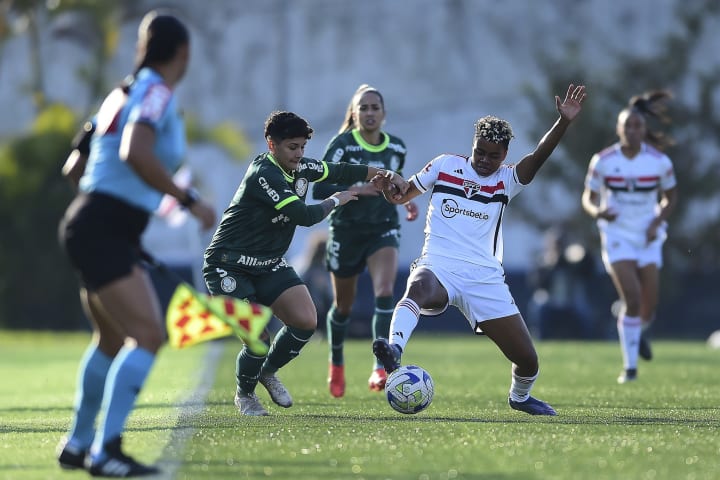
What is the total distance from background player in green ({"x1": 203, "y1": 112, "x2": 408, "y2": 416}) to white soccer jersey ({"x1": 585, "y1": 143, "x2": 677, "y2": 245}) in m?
4.69

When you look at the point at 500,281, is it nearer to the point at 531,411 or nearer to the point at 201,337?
the point at 531,411

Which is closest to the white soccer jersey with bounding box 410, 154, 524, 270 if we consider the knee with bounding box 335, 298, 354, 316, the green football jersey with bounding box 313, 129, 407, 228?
the green football jersey with bounding box 313, 129, 407, 228

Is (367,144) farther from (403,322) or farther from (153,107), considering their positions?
(153,107)

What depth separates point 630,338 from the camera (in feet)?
43.7

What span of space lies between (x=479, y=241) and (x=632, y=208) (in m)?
4.75

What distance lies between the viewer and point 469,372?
1488 centimetres

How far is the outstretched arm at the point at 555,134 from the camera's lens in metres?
9.02

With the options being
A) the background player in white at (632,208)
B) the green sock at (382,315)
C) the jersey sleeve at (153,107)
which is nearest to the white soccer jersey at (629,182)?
the background player in white at (632,208)

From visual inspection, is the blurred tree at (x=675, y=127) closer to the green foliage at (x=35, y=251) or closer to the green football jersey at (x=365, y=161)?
the green foliage at (x=35, y=251)

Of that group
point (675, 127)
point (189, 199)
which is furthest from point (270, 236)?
point (675, 127)

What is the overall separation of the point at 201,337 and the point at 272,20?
40.0 m

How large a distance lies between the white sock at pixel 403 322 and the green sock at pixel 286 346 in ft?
2.73

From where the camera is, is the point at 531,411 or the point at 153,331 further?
the point at 531,411

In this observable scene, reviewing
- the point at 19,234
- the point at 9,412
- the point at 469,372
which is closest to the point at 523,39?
the point at 19,234
